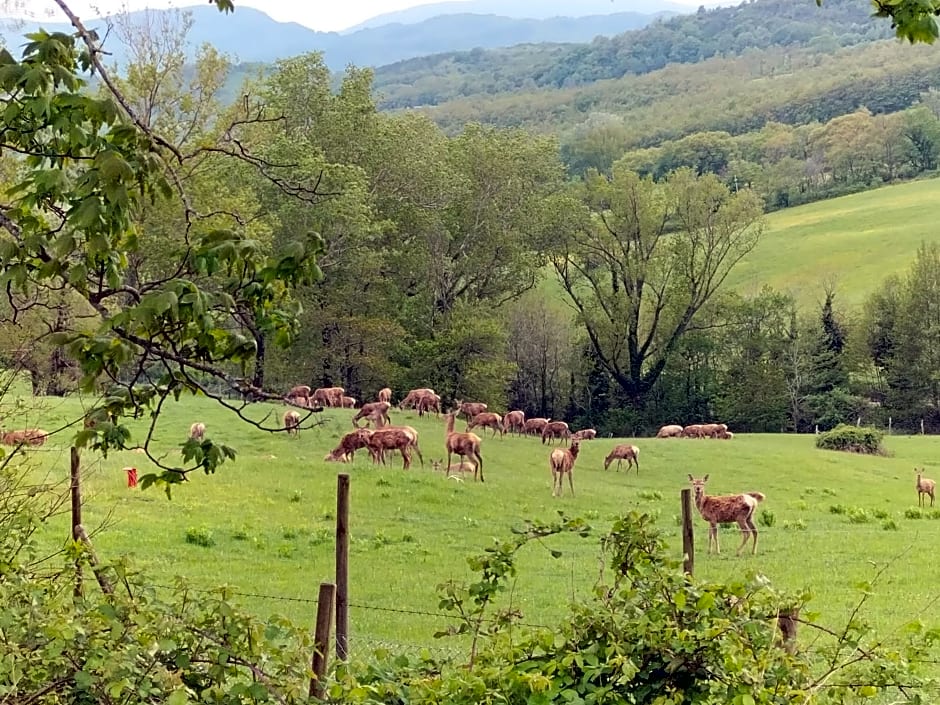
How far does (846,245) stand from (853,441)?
40641 millimetres

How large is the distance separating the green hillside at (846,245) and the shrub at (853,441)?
85.4 ft

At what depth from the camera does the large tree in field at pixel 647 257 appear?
43719 mm

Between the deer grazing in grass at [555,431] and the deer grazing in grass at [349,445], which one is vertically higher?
the deer grazing in grass at [349,445]

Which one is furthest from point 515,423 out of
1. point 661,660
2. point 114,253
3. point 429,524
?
point 114,253

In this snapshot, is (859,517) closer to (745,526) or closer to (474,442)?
(745,526)

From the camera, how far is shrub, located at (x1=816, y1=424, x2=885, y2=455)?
3017cm

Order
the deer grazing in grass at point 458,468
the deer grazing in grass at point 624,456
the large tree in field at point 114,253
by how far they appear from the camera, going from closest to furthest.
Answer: the large tree in field at point 114,253 → the deer grazing in grass at point 458,468 → the deer grazing in grass at point 624,456

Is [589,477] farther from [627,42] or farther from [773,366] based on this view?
[627,42]

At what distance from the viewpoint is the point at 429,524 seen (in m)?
15.8

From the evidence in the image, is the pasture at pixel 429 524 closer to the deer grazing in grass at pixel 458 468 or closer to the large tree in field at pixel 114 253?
the deer grazing in grass at pixel 458 468

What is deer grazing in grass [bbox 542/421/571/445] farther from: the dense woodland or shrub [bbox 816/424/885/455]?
shrub [bbox 816/424/885/455]

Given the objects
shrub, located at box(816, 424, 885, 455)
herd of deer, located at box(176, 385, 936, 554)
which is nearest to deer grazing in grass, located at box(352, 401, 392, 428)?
herd of deer, located at box(176, 385, 936, 554)

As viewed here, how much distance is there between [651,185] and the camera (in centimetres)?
4481

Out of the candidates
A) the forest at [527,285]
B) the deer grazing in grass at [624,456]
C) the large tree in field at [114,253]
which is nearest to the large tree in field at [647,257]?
the forest at [527,285]
